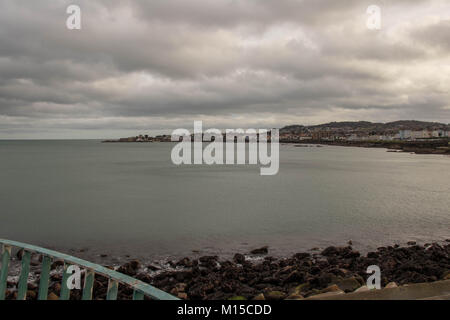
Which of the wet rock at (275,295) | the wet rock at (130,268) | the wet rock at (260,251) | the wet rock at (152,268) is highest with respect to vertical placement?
the wet rock at (275,295)

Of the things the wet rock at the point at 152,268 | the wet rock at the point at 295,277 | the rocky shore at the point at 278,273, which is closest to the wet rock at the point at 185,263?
the rocky shore at the point at 278,273

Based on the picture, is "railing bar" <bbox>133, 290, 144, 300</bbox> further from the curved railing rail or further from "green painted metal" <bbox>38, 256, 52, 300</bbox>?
"green painted metal" <bbox>38, 256, 52, 300</bbox>

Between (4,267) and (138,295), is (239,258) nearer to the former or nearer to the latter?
(4,267)

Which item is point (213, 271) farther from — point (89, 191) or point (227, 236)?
point (89, 191)

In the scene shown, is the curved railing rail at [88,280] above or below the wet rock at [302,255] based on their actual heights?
above

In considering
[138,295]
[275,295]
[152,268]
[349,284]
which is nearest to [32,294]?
A: [152,268]

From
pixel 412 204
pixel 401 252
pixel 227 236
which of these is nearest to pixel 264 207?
pixel 227 236

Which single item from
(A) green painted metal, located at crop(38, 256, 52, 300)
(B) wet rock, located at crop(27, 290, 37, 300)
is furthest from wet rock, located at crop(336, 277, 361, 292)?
(A) green painted metal, located at crop(38, 256, 52, 300)

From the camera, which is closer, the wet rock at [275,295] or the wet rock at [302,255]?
the wet rock at [275,295]

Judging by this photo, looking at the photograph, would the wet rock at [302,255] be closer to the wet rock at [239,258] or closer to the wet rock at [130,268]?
the wet rock at [239,258]

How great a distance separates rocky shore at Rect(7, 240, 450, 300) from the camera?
8.43 meters

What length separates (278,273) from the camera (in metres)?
9.84

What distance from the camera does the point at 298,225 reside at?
56.3 ft

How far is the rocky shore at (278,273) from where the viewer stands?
8.43 metres
